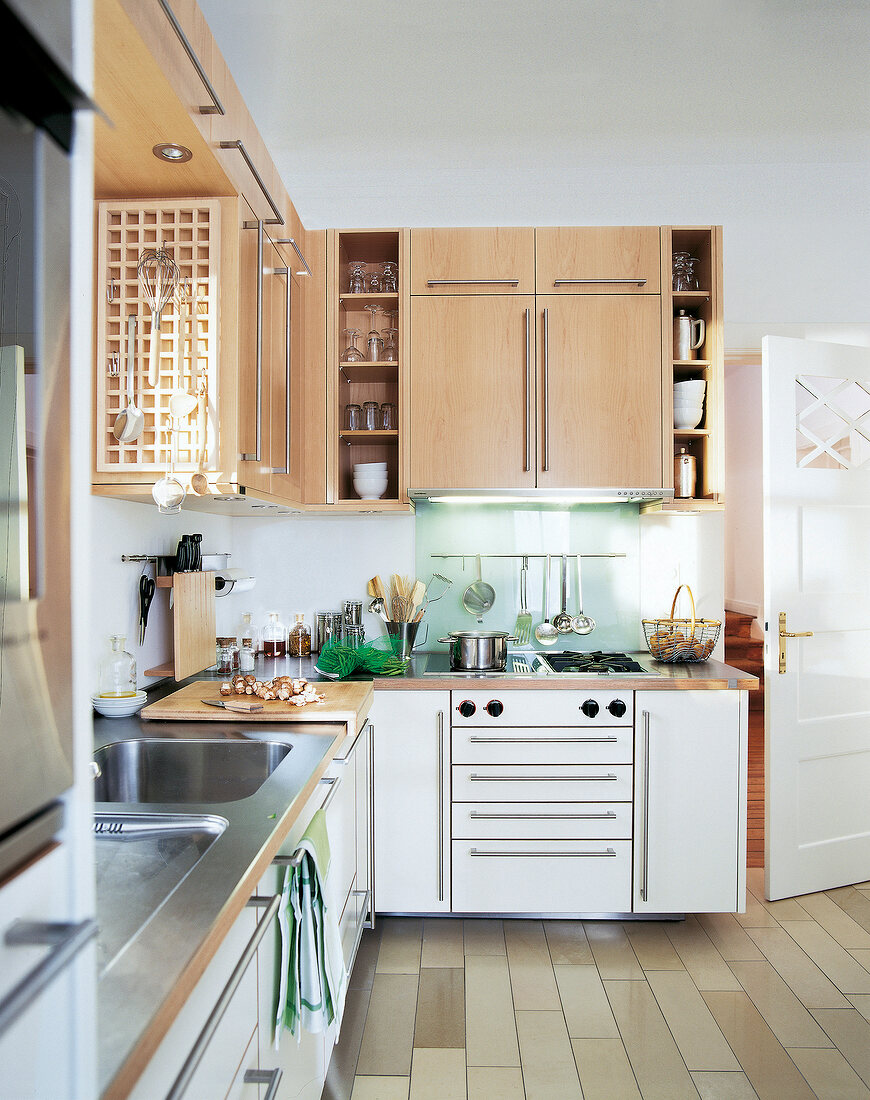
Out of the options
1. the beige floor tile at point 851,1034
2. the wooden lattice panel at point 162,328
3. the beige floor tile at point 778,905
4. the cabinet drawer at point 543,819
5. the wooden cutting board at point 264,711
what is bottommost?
the beige floor tile at point 778,905

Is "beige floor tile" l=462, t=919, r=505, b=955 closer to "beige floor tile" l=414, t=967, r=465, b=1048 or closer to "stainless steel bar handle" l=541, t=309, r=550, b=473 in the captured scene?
"beige floor tile" l=414, t=967, r=465, b=1048

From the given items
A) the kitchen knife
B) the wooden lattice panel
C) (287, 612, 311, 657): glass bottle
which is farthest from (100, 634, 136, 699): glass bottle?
(287, 612, 311, 657): glass bottle

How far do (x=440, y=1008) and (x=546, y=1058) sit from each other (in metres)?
0.33

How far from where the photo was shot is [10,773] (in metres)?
0.44

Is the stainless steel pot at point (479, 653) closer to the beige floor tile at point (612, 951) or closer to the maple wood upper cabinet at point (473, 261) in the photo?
the beige floor tile at point (612, 951)

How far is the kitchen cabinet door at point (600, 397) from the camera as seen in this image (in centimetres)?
265

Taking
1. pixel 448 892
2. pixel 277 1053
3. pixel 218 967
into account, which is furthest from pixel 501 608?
pixel 218 967

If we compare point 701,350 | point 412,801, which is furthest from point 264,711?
point 701,350

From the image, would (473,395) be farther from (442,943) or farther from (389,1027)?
(389,1027)

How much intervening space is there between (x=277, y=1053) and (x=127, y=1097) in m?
0.70

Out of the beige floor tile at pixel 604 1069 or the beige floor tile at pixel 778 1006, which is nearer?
the beige floor tile at pixel 604 1069

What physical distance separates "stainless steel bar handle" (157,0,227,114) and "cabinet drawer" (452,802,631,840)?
2043 mm

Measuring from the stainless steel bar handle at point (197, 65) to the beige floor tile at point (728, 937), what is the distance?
2.67 metres

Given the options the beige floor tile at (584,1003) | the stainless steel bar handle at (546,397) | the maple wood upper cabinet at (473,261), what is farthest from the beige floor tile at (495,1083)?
the maple wood upper cabinet at (473,261)
